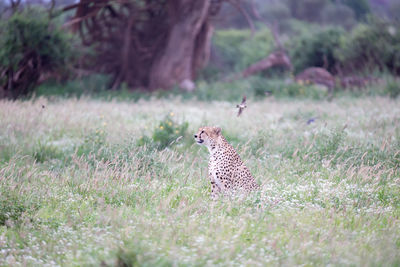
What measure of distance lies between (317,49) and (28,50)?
15068 millimetres

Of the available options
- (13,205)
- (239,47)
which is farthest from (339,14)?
(13,205)

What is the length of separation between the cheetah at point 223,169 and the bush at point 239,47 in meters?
24.6

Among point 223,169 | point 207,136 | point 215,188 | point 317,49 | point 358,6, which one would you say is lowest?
point 215,188

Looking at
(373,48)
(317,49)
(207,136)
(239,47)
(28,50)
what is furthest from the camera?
(239,47)

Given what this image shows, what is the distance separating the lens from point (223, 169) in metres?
6.23

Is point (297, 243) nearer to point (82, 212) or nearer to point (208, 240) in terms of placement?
point (208, 240)

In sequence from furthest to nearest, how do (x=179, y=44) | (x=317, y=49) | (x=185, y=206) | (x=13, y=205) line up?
(x=317, y=49), (x=179, y=44), (x=13, y=205), (x=185, y=206)

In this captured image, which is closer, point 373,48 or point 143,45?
point 373,48

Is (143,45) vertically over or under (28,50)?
over

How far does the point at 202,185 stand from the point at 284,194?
1.25 meters

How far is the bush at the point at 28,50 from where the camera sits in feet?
49.1

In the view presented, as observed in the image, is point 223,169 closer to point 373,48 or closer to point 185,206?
point 185,206

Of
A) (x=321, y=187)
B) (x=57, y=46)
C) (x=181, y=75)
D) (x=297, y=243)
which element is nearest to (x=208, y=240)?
(x=297, y=243)

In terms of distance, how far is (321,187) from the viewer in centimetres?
670
